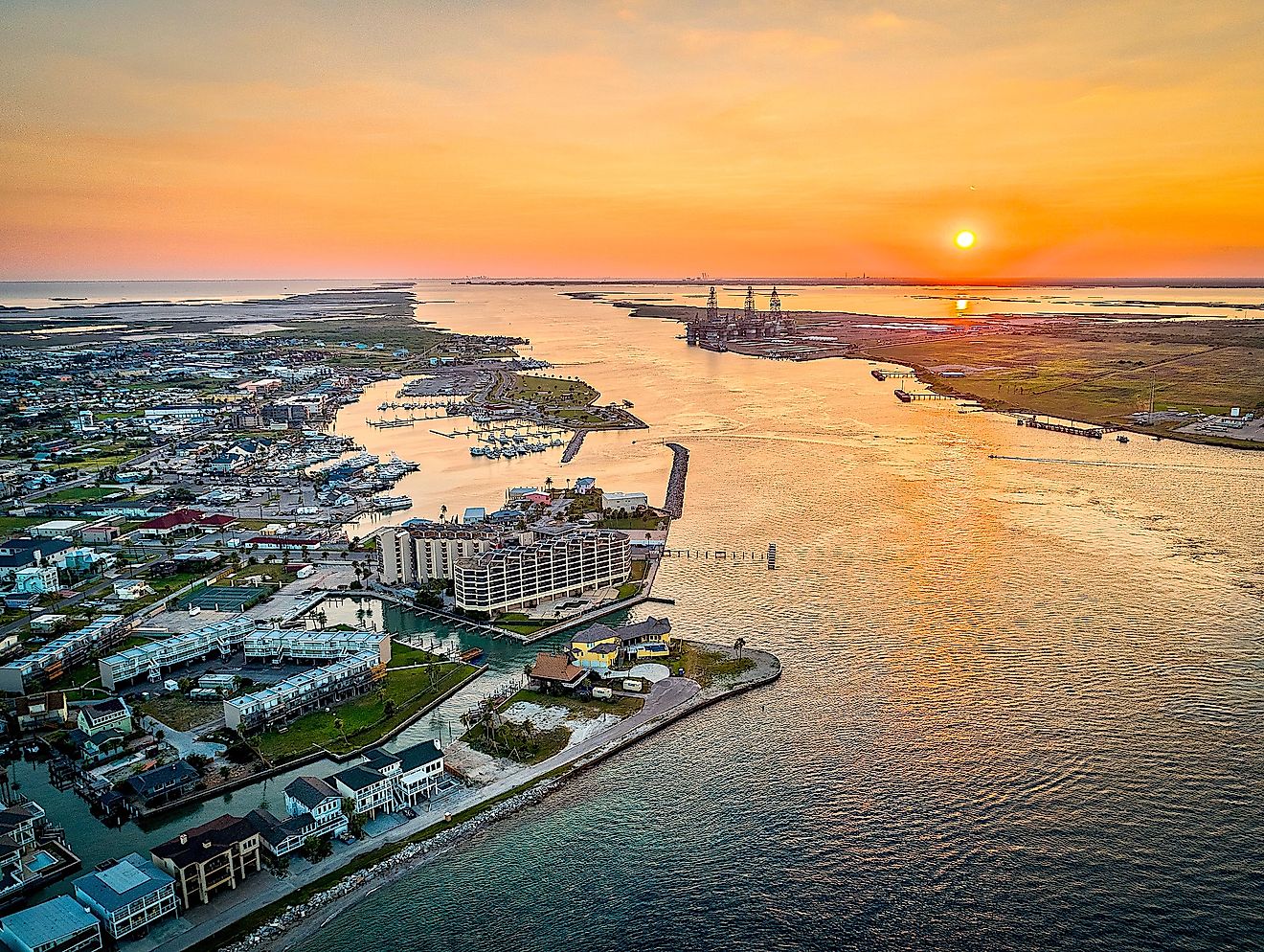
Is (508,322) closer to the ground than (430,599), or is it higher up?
higher up

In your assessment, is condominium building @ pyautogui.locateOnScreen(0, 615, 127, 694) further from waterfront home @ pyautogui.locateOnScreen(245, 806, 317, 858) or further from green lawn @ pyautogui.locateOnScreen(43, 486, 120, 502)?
green lawn @ pyautogui.locateOnScreen(43, 486, 120, 502)

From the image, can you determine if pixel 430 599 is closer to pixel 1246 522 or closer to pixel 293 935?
pixel 293 935

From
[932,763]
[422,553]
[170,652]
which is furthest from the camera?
[422,553]

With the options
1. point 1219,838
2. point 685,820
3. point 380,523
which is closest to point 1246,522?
point 1219,838

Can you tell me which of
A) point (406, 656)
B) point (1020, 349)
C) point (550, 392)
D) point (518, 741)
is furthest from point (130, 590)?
point (1020, 349)

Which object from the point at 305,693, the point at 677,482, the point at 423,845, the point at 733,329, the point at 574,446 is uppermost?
the point at 733,329

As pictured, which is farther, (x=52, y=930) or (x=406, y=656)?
(x=406, y=656)

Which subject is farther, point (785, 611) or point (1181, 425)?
point (1181, 425)

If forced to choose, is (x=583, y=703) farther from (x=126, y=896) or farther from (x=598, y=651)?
(x=126, y=896)
